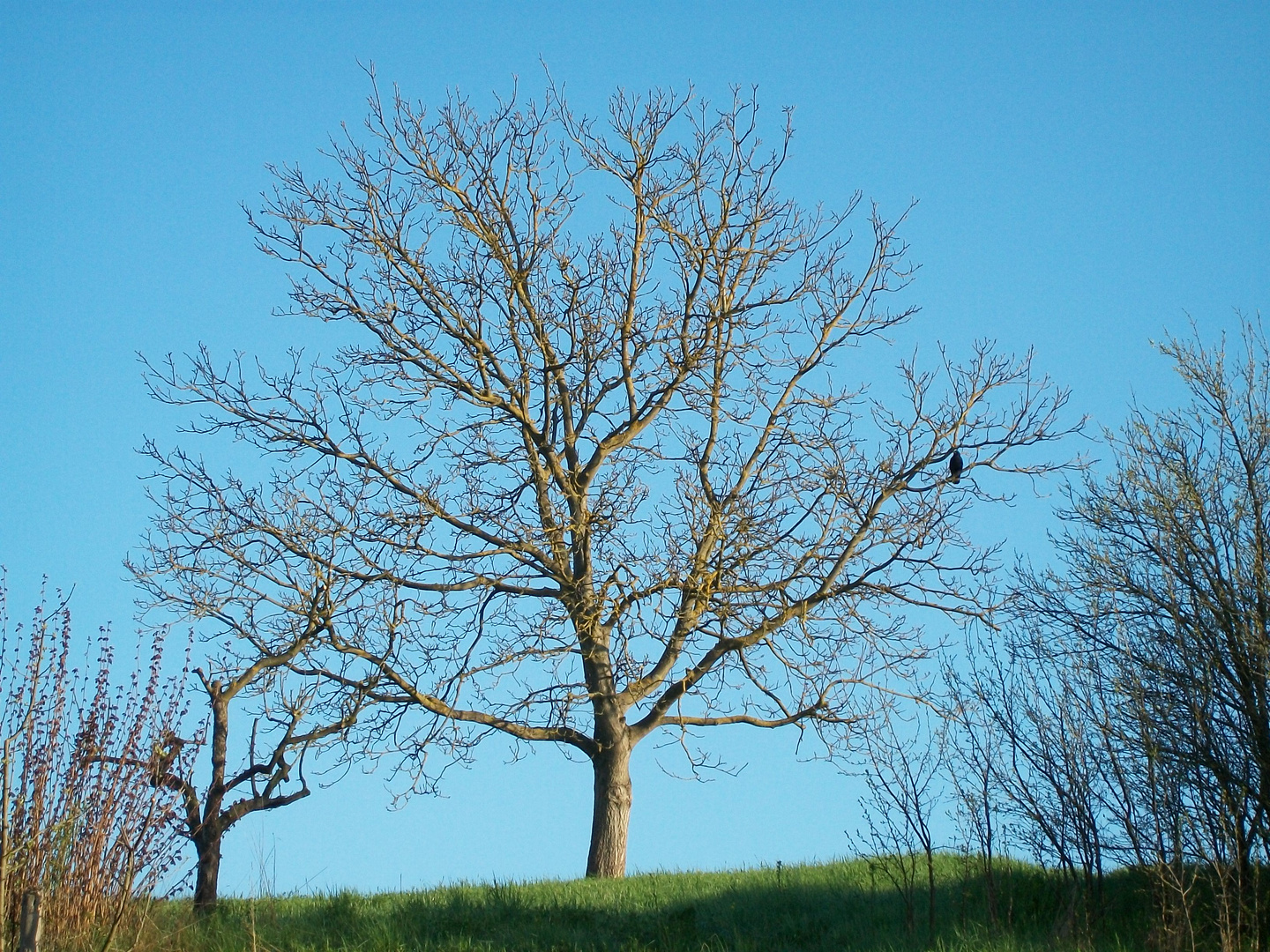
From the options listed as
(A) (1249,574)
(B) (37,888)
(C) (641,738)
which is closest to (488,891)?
(C) (641,738)

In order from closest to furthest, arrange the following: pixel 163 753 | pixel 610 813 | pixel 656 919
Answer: pixel 163 753, pixel 656 919, pixel 610 813

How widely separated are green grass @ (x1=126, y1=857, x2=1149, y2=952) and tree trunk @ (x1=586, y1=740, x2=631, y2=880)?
1669mm

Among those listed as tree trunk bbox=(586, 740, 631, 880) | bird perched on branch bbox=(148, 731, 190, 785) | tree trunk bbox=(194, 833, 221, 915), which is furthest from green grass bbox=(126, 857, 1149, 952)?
tree trunk bbox=(586, 740, 631, 880)

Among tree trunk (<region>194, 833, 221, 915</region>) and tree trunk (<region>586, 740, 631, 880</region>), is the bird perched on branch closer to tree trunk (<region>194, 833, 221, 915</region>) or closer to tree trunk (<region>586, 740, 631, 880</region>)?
tree trunk (<region>194, 833, 221, 915</region>)

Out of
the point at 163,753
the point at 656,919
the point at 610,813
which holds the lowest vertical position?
the point at 656,919

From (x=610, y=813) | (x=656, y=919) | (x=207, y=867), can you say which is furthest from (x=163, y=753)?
(x=610, y=813)

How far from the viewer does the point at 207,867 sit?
1048 centimetres

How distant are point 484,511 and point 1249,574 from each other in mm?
8310

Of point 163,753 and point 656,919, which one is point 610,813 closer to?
point 656,919

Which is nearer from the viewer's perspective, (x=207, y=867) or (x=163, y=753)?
(x=163, y=753)

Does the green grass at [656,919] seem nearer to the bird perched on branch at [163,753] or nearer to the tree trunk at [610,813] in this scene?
the bird perched on branch at [163,753]

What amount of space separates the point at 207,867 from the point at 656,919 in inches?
163

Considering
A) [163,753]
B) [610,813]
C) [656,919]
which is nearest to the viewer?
[163,753]

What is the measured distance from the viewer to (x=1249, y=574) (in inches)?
391
